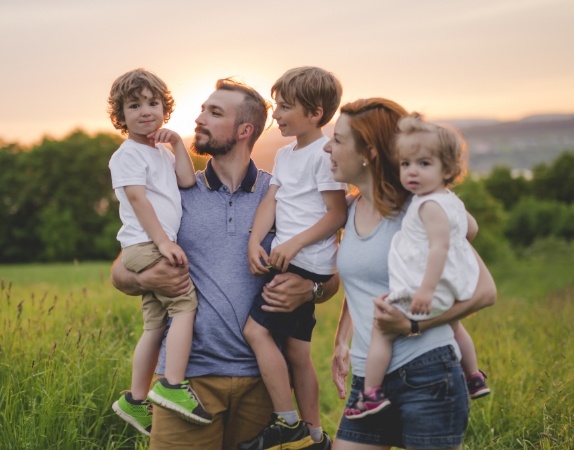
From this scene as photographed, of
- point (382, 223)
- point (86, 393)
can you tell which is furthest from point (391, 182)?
point (86, 393)

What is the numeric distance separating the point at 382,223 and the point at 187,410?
4.15 ft

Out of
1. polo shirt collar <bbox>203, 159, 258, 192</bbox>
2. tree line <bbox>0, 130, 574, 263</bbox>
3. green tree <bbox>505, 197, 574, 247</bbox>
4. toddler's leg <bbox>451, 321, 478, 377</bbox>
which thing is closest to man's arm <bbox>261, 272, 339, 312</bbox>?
polo shirt collar <bbox>203, 159, 258, 192</bbox>

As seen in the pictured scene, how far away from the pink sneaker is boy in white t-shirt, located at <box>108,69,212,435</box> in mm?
894

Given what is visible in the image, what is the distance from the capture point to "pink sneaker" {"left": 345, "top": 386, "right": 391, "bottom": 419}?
118 inches

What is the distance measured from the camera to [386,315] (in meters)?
2.96

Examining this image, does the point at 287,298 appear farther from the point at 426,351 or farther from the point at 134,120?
the point at 134,120

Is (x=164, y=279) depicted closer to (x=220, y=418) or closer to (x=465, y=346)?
(x=220, y=418)

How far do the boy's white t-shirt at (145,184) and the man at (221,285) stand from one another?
3.6 inches

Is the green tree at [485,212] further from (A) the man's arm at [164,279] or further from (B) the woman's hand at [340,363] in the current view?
(A) the man's arm at [164,279]

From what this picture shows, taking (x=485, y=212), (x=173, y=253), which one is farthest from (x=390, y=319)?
(x=485, y=212)

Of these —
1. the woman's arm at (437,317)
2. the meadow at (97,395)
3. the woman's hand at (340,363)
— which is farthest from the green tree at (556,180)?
the woman's arm at (437,317)

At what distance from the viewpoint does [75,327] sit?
6047 mm

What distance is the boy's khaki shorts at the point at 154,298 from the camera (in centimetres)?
375

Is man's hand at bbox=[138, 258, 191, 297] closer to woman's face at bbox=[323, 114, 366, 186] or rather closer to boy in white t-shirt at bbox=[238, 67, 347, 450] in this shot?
boy in white t-shirt at bbox=[238, 67, 347, 450]
